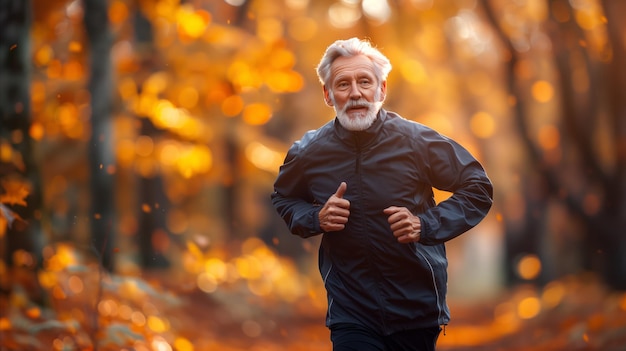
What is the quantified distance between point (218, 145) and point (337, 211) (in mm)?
15771

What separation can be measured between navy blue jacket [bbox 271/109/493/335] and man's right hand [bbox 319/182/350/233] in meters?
0.10

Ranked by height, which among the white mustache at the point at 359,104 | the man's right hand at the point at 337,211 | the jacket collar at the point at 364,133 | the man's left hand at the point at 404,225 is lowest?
the man's left hand at the point at 404,225

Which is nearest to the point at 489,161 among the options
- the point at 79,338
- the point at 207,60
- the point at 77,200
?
the point at 77,200

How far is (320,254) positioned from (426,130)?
866 mm

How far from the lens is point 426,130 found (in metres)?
4.41

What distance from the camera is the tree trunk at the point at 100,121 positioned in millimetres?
11141

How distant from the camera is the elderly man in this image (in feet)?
14.0

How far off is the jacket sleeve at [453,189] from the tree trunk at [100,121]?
710cm

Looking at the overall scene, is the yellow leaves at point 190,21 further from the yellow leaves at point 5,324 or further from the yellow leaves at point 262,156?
the yellow leaves at point 5,324

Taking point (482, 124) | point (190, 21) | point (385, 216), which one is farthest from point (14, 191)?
point (482, 124)

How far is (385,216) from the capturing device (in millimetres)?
4316

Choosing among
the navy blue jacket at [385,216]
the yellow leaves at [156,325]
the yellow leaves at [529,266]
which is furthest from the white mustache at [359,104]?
the yellow leaves at [529,266]

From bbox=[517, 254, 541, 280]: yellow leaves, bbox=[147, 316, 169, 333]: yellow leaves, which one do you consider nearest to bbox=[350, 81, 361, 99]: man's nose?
bbox=[147, 316, 169, 333]: yellow leaves

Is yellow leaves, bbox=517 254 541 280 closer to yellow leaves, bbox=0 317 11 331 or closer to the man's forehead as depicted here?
yellow leaves, bbox=0 317 11 331
